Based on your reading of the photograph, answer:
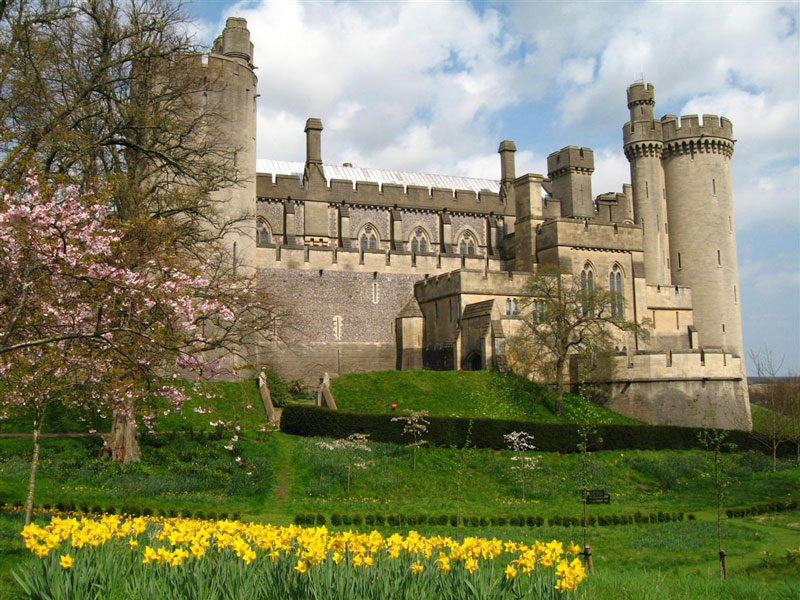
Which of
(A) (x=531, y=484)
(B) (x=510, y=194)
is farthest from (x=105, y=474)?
(B) (x=510, y=194)

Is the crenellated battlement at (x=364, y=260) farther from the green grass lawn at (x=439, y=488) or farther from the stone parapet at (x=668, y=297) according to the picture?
the green grass lawn at (x=439, y=488)

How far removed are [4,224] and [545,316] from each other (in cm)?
2423

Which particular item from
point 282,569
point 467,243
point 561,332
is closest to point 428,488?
point 561,332

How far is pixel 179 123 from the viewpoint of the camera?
20.0 meters

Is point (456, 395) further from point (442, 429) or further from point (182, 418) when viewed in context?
point (182, 418)

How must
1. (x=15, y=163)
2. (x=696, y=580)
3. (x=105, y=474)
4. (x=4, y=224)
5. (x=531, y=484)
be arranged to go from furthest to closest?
1. (x=531, y=484)
2. (x=105, y=474)
3. (x=15, y=163)
4. (x=4, y=224)
5. (x=696, y=580)

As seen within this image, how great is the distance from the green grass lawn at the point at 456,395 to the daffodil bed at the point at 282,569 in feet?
72.9

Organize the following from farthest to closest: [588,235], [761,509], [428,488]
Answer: [588,235], [428,488], [761,509]

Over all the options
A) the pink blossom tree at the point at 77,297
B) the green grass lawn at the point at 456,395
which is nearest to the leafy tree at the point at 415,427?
the green grass lawn at the point at 456,395

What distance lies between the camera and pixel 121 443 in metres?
20.3

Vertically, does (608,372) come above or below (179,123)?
below

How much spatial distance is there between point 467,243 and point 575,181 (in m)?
7.62

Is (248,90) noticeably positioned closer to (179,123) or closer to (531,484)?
(179,123)

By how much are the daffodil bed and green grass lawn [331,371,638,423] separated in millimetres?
22217
